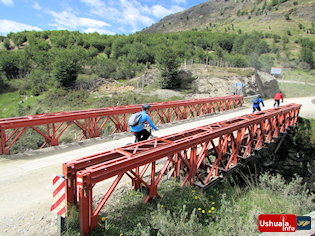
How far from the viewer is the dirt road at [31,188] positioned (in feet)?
11.1

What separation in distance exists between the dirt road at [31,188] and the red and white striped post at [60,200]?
0.41 m

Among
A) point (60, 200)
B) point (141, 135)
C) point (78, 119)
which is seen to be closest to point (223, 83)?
point (78, 119)

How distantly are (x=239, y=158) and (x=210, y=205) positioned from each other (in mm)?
3313

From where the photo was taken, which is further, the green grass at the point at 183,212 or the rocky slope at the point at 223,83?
the rocky slope at the point at 223,83

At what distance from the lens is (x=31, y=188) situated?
4594mm

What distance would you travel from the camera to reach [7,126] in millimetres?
6125

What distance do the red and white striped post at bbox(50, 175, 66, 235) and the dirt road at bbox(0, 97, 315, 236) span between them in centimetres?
41

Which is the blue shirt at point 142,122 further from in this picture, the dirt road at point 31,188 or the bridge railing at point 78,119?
the bridge railing at point 78,119

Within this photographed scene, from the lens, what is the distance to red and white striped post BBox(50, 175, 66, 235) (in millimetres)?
3008

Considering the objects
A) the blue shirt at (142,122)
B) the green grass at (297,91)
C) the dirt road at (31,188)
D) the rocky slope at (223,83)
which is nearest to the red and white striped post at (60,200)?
the dirt road at (31,188)

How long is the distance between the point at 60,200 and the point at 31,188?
2171 millimetres

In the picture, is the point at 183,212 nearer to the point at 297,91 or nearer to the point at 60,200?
the point at 60,200

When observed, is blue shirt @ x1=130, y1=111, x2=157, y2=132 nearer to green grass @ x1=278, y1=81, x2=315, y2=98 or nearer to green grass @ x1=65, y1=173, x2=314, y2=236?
green grass @ x1=65, y1=173, x2=314, y2=236

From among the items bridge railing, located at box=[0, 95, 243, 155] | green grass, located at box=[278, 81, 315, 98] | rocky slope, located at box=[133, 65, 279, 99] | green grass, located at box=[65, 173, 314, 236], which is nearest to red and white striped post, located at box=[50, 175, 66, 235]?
green grass, located at box=[65, 173, 314, 236]
